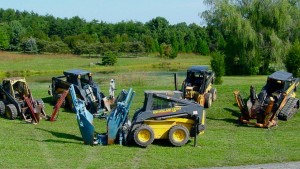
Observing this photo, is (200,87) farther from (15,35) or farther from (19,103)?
(15,35)

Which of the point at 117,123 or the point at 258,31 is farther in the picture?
the point at 258,31

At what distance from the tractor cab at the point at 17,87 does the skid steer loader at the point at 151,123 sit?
5.76m

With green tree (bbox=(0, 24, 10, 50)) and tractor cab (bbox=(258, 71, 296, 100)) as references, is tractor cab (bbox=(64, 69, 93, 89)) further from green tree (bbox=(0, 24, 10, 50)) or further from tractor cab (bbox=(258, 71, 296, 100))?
green tree (bbox=(0, 24, 10, 50))

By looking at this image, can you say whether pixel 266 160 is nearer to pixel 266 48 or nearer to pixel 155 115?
pixel 155 115

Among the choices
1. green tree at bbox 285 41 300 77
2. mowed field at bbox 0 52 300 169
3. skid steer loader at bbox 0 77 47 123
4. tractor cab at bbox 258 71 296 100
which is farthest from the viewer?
green tree at bbox 285 41 300 77

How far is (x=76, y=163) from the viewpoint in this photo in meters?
11.8

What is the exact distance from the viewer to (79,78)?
20.9 meters

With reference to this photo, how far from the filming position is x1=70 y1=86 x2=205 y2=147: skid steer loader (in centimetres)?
1369

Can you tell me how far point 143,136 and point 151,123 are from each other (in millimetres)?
479

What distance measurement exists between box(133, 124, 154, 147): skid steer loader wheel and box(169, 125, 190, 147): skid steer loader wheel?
604mm

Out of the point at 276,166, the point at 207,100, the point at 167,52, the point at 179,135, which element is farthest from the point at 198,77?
the point at 167,52

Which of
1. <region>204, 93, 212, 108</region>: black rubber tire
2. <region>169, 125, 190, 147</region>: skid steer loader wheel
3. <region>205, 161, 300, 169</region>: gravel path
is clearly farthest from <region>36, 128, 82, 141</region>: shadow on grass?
<region>204, 93, 212, 108</region>: black rubber tire

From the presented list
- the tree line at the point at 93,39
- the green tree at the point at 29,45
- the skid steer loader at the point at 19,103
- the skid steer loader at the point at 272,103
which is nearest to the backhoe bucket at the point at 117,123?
the skid steer loader at the point at 19,103

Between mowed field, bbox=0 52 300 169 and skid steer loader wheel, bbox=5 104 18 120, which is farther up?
skid steer loader wheel, bbox=5 104 18 120
